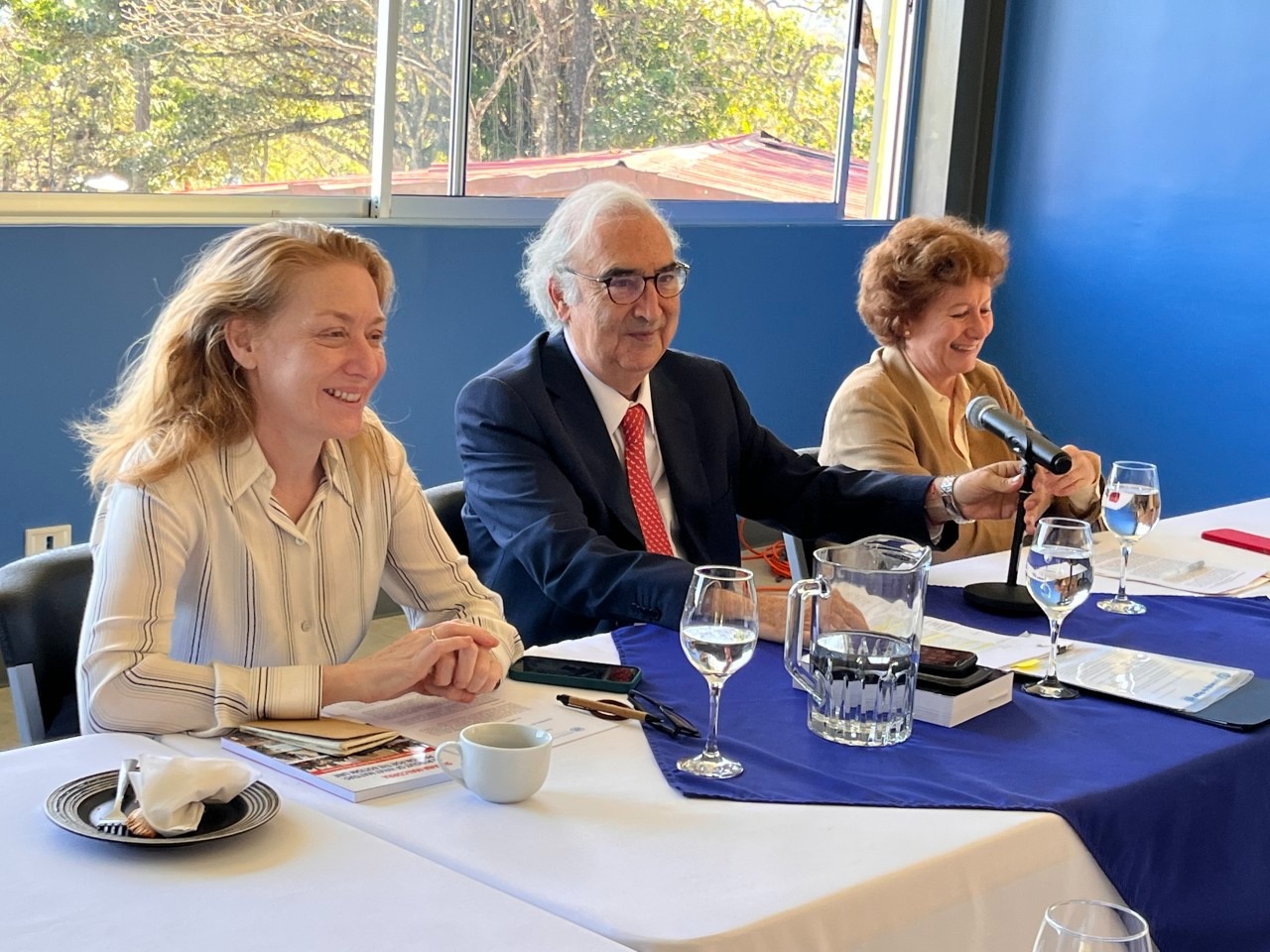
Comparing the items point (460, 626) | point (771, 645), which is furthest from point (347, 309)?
point (771, 645)

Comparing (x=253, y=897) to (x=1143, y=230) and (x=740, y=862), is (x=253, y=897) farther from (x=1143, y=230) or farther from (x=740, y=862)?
(x=1143, y=230)

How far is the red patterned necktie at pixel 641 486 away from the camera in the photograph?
2.46 metres

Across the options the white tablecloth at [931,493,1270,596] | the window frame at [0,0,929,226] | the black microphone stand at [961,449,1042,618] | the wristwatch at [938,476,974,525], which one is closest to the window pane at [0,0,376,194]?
the window frame at [0,0,929,226]

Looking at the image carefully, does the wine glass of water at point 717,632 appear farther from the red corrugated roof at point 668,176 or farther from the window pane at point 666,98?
the window pane at point 666,98

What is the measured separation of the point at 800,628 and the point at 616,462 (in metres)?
0.88

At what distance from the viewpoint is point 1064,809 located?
143 cm

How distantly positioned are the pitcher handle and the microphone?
775 millimetres

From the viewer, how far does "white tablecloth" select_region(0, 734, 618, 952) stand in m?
1.09

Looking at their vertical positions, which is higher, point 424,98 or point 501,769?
point 424,98

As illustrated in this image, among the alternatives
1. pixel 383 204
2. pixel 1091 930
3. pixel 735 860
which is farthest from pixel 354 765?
pixel 383 204

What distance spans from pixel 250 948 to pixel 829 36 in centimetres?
500

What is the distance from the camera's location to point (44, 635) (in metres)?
1.77

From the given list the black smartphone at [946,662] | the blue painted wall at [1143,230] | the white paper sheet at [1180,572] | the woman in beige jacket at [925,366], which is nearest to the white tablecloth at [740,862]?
the black smartphone at [946,662]

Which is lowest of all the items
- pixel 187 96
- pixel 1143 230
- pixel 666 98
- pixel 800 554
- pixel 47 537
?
pixel 47 537
